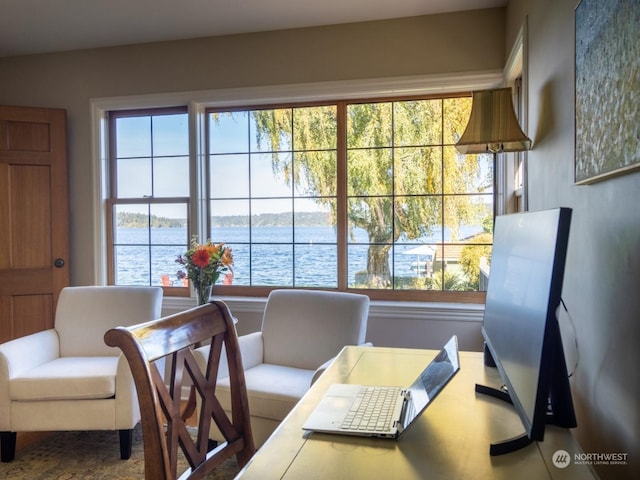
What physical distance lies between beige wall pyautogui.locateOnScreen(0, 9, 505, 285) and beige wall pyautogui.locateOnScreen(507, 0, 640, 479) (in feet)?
3.69

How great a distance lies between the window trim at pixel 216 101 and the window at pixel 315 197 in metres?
0.04

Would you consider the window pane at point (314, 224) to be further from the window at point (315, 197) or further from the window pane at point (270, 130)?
the window pane at point (270, 130)

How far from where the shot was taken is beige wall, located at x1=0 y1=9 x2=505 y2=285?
296cm

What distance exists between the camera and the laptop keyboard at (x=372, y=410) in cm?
Result: 110

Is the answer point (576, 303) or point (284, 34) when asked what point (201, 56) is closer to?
point (284, 34)

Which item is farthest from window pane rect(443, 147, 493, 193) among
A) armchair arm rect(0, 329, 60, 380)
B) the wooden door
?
the wooden door

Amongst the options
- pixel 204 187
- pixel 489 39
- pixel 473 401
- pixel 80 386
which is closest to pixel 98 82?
pixel 204 187

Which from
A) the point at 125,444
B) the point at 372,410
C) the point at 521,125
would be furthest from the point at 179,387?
the point at 521,125

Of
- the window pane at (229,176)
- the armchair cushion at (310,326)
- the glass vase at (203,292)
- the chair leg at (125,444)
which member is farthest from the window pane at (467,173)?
the chair leg at (125,444)

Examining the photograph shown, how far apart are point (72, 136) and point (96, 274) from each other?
42.2 inches

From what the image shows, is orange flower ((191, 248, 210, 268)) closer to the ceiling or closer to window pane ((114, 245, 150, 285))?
window pane ((114, 245, 150, 285))

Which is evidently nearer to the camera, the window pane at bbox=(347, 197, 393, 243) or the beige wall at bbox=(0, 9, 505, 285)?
the beige wall at bbox=(0, 9, 505, 285)

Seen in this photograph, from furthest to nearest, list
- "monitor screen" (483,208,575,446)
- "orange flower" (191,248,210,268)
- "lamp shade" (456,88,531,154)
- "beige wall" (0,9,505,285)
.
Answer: "beige wall" (0,9,505,285) → "orange flower" (191,248,210,268) → "lamp shade" (456,88,531,154) → "monitor screen" (483,208,575,446)

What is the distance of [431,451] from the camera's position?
1.00 meters
